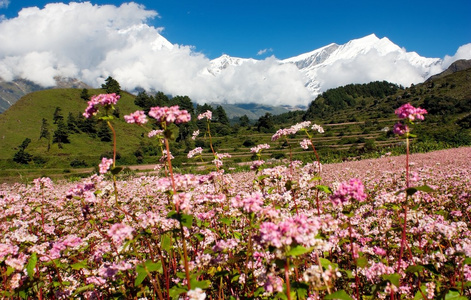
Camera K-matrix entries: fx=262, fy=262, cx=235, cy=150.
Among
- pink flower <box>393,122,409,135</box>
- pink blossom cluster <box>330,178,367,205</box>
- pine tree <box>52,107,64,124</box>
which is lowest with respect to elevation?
pink blossom cluster <box>330,178,367,205</box>

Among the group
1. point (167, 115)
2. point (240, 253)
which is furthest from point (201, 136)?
point (167, 115)

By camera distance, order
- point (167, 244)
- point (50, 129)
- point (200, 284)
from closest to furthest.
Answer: point (200, 284) → point (167, 244) → point (50, 129)

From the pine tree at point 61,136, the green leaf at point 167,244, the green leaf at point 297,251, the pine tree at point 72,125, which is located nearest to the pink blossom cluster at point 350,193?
the green leaf at point 297,251

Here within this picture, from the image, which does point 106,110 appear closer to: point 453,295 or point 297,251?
point 297,251

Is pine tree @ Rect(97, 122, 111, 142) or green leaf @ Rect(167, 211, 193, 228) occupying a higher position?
pine tree @ Rect(97, 122, 111, 142)

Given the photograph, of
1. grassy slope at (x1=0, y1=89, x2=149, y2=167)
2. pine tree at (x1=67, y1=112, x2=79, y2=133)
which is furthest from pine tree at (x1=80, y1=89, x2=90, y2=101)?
pine tree at (x1=67, y1=112, x2=79, y2=133)

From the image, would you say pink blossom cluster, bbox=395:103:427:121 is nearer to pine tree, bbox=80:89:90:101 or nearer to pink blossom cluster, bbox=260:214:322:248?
pink blossom cluster, bbox=260:214:322:248

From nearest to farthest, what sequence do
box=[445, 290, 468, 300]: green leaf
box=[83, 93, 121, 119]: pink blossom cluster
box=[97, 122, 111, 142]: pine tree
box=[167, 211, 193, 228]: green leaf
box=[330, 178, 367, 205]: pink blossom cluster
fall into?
box=[167, 211, 193, 228]: green leaf
box=[445, 290, 468, 300]: green leaf
box=[330, 178, 367, 205]: pink blossom cluster
box=[83, 93, 121, 119]: pink blossom cluster
box=[97, 122, 111, 142]: pine tree

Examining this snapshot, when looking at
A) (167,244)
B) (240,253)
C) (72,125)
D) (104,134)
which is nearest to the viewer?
(167,244)

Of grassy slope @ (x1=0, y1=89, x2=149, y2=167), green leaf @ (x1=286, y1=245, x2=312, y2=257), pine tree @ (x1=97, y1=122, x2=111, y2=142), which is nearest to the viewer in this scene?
Result: green leaf @ (x1=286, y1=245, x2=312, y2=257)

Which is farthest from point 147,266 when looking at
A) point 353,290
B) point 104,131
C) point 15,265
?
point 104,131

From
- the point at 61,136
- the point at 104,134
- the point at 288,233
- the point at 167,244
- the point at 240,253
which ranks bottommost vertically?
the point at 240,253

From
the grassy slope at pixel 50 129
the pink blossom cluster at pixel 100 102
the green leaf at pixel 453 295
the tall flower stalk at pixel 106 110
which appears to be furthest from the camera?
the grassy slope at pixel 50 129

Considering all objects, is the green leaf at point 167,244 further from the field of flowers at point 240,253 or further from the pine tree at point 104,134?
the pine tree at point 104,134
